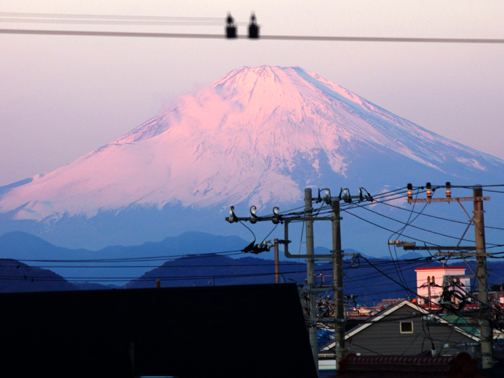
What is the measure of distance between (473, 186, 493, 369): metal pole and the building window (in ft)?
52.1

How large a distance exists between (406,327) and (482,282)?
17269mm

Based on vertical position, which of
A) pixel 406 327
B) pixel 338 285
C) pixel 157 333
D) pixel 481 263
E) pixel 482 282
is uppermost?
pixel 481 263

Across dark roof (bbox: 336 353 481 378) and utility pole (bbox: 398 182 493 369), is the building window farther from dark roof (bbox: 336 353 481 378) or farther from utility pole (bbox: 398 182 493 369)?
dark roof (bbox: 336 353 481 378)

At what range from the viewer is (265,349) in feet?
68.1

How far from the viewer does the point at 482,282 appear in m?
29.9

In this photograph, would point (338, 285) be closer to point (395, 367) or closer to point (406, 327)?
point (395, 367)

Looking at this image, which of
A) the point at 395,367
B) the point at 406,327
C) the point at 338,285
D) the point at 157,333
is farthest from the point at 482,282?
the point at 406,327

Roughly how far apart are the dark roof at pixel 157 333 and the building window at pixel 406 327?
85.1ft

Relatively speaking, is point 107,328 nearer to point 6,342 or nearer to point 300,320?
point 6,342

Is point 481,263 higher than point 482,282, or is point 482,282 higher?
point 481,263

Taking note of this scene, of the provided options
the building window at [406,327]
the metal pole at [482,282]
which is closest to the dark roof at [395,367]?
the metal pole at [482,282]

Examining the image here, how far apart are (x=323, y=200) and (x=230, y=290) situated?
29.0ft

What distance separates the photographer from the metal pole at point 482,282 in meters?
29.5

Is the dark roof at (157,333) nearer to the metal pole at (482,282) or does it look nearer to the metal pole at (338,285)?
the metal pole at (338,285)
